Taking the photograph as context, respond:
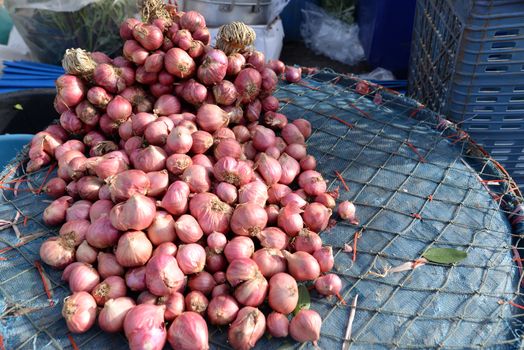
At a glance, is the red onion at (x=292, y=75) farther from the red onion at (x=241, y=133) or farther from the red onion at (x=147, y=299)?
the red onion at (x=147, y=299)

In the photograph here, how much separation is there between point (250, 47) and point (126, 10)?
6.02ft

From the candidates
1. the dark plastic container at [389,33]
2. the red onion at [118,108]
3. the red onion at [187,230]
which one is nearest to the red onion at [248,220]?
the red onion at [187,230]

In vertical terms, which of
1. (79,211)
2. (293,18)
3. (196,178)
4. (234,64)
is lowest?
(293,18)

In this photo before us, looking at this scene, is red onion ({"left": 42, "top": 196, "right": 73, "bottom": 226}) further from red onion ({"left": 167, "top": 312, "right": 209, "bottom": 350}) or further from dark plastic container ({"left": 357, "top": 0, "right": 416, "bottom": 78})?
dark plastic container ({"left": 357, "top": 0, "right": 416, "bottom": 78})

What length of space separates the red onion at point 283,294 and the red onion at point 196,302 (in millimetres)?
172

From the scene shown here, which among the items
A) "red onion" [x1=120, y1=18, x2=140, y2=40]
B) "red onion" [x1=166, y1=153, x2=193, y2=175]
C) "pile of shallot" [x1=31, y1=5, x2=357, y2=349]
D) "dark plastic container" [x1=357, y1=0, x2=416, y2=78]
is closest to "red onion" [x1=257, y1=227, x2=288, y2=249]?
"pile of shallot" [x1=31, y1=5, x2=357, y2=349]

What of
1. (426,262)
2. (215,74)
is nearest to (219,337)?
(426,262)

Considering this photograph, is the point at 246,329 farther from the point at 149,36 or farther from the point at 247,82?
the point at 149,36

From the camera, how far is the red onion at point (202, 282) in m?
1.20

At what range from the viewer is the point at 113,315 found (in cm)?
111

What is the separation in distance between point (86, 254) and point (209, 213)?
364 millimetres

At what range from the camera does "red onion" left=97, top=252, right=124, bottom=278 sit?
3.97 ft

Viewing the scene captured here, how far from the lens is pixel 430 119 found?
6.33 feet

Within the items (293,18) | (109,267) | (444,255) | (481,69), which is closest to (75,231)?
(109,267)
